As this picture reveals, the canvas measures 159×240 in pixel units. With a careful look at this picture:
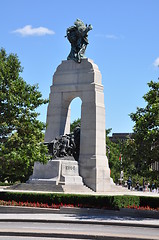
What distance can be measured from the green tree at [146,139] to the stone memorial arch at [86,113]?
978cm

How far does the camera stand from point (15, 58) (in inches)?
934

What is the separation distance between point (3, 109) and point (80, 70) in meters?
13.1

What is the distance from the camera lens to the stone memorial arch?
31.5m

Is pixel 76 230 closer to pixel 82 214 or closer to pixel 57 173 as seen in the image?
pixel 82 214

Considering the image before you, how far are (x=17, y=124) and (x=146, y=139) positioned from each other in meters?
7.34

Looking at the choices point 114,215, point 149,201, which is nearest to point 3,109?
point 114,215

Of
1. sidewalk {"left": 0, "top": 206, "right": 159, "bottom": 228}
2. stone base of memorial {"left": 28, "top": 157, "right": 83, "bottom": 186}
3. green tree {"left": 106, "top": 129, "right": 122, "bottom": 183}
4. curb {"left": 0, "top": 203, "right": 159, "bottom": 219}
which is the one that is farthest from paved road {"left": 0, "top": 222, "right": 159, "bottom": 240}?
green tree {"left": 106, "top": 129, "right": 122, "bottom": 183}

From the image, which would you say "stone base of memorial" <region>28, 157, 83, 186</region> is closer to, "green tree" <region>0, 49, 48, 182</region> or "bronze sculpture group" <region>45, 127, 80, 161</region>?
"bronze sculpture group" <region>45, 127, 80, 161</region>

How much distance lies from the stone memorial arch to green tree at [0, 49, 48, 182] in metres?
8.97

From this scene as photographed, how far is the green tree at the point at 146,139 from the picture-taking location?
2053cm

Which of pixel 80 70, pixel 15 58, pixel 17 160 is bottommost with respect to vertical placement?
pixel 17 160

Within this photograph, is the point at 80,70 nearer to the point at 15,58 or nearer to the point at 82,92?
the point at 82,92

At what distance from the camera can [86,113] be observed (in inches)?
1293

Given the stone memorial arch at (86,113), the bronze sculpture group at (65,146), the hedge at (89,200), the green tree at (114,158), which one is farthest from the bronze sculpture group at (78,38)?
the green tree at (114,158)
